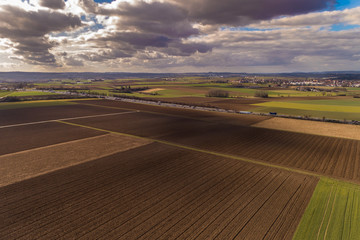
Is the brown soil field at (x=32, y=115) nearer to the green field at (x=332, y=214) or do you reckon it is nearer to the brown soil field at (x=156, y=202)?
the brown soil field at (x=156, y=202)

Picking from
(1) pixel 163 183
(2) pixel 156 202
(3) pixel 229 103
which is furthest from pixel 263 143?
(3) pixel 229 103

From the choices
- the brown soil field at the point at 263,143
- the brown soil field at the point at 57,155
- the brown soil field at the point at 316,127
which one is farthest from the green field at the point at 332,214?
the brown soil field at the point at 316,127

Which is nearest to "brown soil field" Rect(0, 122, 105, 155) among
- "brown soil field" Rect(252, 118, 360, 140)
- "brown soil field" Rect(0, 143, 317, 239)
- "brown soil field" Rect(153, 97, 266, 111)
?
"brown soil field" Rect(0, 143, 317, 239)

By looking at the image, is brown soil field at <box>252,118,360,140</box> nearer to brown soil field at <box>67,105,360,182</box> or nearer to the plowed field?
brown soil field at <box>67,105,360,182</box>

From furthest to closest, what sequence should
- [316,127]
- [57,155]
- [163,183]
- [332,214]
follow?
[316,127] → [57,155] → [163,183] → [332,214]

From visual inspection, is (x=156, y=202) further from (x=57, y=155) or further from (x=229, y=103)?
(x=229, y=103)

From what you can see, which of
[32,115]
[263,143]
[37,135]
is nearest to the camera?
[263,143]
